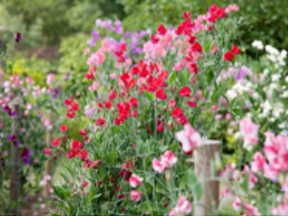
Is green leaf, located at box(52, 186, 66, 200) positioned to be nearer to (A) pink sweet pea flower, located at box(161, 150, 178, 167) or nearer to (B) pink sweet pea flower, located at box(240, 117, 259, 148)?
(A) pink sweet pea flower, located at box(161, 150, 178, 167)

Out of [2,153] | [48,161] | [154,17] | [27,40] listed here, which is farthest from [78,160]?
[27,40]

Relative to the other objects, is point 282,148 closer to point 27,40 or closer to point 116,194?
point 116,194

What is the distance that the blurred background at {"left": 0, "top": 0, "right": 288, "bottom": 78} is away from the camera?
458cm

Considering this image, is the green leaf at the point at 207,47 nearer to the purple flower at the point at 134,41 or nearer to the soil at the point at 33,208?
the soil at the point at 33,208

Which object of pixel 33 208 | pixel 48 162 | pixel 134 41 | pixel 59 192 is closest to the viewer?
pixel 59 192

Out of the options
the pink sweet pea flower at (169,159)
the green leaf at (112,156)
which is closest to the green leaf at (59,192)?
the green leaf at (112,156)

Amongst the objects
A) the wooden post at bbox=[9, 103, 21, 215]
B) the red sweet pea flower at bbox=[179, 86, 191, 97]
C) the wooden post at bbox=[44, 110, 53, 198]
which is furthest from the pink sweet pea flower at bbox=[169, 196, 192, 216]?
the wooden post at bbox=[44, 110, 53, 198]

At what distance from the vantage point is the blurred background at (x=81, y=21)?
15.0ft

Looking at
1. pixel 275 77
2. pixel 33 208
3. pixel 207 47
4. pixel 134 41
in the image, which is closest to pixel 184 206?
pixel 207 47

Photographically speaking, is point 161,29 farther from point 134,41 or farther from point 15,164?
point 134,41

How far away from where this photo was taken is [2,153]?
3051 mm

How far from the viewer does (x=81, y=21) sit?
563 inches

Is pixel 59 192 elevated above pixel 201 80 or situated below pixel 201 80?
below

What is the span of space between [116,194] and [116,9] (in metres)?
13.8
